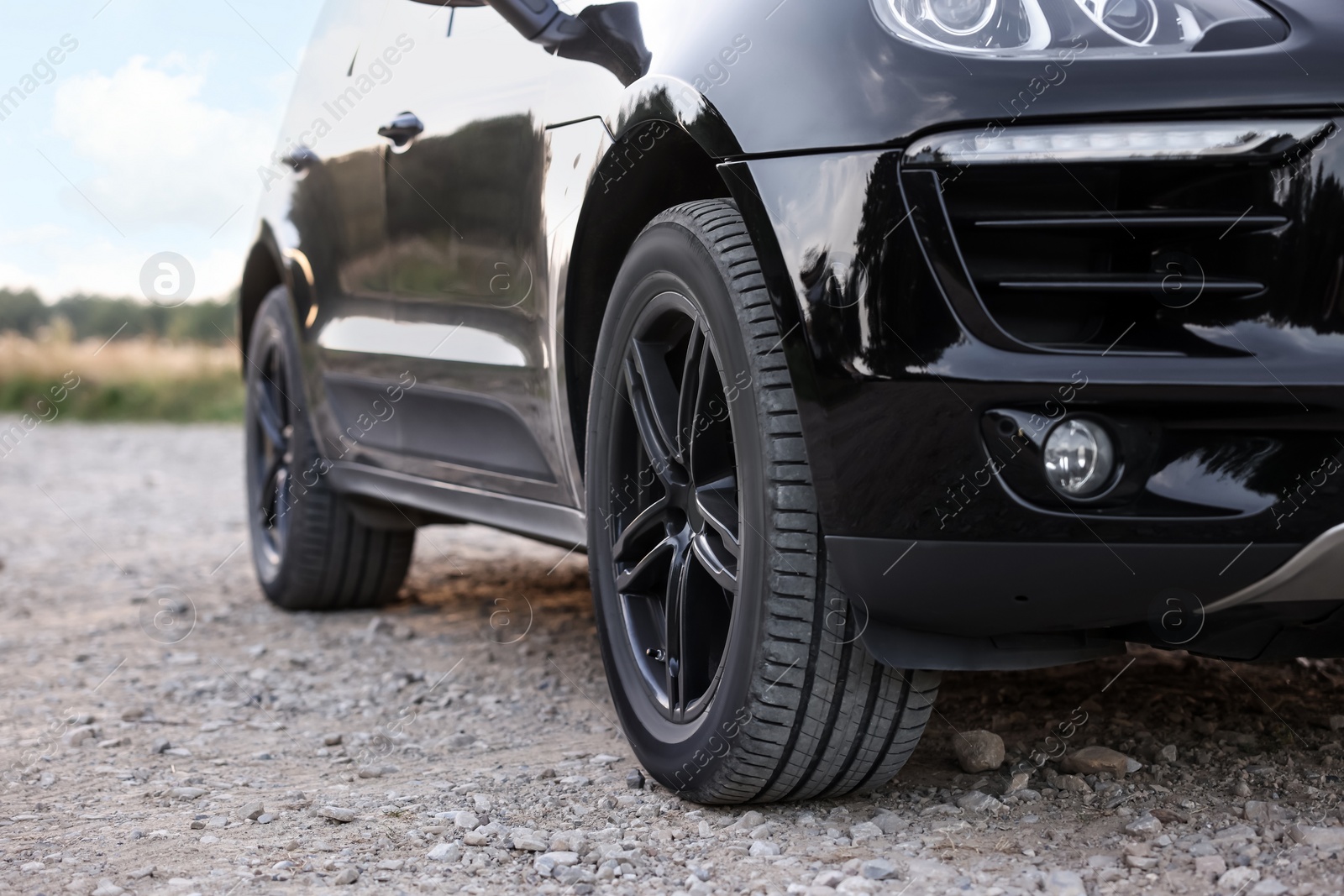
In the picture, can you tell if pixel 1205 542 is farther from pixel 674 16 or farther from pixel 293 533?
pixel 293 533

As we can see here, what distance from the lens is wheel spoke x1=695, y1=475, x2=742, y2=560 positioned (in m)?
2.17

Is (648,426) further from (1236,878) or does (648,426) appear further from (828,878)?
(1236,878)

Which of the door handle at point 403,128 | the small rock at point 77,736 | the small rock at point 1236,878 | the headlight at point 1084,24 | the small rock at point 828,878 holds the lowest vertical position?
the small rock at point 77,736

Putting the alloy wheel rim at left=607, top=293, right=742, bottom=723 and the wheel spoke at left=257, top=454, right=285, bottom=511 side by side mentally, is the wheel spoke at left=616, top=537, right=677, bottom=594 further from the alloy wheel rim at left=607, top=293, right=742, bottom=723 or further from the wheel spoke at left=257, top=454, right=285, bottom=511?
the wheel spoke at left=257, top=454, right=285, bottom=511

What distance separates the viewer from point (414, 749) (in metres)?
2.88

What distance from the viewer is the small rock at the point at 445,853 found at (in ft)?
7.08

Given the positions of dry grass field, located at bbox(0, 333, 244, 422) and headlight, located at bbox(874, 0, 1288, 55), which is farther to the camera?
dry grass field, located at bbox(0, 333, 244, 422)

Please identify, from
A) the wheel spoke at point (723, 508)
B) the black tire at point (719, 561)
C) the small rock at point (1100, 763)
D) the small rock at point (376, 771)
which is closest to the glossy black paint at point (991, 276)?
the black tire at point (719, 561)

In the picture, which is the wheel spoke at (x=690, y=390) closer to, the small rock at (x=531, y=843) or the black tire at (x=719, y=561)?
the black tire at (x=719, y=561)

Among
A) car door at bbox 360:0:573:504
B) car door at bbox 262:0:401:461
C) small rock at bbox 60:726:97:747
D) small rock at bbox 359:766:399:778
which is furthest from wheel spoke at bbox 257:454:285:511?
small rock at bbox 359:766:399:778

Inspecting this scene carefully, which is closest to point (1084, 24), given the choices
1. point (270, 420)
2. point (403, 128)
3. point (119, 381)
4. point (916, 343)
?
point (916, 343)

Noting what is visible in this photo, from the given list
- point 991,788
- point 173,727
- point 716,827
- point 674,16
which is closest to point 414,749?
point 173,727

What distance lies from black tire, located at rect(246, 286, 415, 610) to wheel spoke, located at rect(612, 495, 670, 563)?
181 centimetres

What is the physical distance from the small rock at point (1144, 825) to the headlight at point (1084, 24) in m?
1.14
